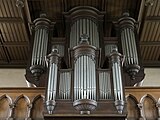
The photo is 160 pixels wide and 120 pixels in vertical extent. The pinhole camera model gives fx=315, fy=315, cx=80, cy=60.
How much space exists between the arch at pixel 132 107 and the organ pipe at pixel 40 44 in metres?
3.10

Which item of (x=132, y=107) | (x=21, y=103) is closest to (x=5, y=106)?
(x=21, y=103)

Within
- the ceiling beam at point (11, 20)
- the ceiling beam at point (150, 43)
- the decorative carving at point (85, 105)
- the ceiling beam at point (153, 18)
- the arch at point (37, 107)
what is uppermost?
the ceiling beam at point (11, 20)

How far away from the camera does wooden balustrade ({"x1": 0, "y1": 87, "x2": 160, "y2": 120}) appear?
29.4ft

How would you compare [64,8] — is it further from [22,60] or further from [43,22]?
[22,60]

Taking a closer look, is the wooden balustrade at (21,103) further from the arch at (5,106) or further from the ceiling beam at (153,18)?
the ceiling beam at (153,18)

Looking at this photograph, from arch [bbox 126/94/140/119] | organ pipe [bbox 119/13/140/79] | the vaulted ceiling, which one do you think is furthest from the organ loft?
arch [bbox 126/94/140/119]

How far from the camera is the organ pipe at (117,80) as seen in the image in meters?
8.30

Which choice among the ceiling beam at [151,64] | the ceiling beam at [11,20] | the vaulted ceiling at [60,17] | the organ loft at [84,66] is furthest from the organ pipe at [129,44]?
the ceiling beam at [11,20]

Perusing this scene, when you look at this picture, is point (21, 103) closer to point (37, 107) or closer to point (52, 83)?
point (37, 107)

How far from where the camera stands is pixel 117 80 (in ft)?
29.1

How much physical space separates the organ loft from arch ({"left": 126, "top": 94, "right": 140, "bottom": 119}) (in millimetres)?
472

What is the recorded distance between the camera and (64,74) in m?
9.20

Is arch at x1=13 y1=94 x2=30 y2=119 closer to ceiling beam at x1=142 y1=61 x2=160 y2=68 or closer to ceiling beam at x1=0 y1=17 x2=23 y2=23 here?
ceiling beam at x1=0 y1=17 x2=23 y2=23

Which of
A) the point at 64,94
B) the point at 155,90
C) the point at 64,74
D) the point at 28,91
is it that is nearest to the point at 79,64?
the point at 64,74
